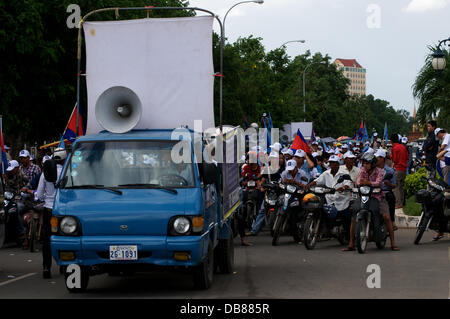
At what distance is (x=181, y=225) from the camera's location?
31.7 feet

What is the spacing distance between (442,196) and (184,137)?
6.90 m

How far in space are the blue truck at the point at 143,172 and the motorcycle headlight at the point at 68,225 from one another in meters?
0.01

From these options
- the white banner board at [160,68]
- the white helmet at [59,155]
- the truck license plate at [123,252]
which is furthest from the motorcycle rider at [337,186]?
the truck license plate at [123,252]

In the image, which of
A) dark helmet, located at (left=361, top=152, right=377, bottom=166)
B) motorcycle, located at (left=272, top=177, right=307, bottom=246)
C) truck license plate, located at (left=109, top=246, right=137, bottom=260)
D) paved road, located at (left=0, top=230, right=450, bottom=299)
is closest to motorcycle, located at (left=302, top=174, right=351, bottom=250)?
paved road, located at (left=0, top=230, right=450, bottom=299)

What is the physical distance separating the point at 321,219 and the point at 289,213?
689 millimetres

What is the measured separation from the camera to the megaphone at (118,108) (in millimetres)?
11359

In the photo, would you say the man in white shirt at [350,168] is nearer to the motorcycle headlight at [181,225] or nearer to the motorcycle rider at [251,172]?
the motorcycle rider at [251,172]

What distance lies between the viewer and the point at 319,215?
15977mm

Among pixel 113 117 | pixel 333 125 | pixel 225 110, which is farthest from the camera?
pixel 333 125

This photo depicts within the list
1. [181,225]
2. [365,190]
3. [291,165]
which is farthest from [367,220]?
[181,225]

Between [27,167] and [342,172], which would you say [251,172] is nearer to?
[342,172]

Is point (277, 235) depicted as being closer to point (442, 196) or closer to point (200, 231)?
point (442, 196)

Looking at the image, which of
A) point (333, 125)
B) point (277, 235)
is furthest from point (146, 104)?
point (333, 125)

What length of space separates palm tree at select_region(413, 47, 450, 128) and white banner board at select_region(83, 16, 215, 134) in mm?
26788
